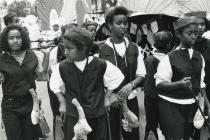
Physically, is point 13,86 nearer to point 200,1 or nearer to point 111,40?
point 111,40

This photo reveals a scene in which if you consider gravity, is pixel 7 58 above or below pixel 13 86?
above

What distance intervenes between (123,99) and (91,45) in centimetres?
67

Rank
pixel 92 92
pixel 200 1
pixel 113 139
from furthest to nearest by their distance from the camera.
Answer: pixel 200 1 < pixel 113 139 < pixel 92 92

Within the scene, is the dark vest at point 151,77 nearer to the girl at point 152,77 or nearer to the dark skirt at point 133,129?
the girl at point 152,77

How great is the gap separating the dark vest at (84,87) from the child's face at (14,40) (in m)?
1.09

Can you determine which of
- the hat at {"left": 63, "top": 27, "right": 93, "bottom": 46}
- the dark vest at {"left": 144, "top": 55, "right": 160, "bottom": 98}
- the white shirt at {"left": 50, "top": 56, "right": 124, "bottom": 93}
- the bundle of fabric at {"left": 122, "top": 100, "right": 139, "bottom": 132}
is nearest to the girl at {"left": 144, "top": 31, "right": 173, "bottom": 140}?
the dark vest at {"left": 144, "top": 55, "right": 160, "bottom": 98}

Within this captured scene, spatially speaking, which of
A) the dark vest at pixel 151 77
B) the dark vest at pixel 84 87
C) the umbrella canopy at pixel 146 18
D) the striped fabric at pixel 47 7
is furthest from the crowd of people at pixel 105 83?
the striped fabric at pixel 47 7

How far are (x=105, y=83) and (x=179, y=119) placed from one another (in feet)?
2.63

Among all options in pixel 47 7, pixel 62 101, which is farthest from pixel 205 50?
pixel 47 7

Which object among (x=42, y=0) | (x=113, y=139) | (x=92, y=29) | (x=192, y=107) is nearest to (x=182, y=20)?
(x=192, y=107)

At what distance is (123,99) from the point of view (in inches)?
158

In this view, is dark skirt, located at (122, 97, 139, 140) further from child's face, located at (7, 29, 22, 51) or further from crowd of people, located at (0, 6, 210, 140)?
child's face, located at (7, 29, 22, 51)

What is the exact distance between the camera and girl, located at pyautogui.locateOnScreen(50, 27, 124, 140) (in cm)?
363

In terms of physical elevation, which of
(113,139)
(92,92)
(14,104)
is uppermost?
(92,92)
